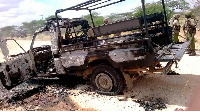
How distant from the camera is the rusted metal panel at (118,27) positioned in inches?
208

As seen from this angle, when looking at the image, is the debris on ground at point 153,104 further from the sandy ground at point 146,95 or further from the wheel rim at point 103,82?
the wheel rim at point 103,82

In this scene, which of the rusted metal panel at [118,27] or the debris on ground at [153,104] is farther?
the rusted metal panel at [118,27]

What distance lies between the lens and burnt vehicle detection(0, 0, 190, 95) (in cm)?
468

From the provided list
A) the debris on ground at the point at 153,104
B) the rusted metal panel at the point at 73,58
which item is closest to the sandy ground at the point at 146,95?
the debris on ground at the point at 153,104

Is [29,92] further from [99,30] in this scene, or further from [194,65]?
[194,65]

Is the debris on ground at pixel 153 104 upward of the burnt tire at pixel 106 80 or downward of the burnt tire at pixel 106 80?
downward

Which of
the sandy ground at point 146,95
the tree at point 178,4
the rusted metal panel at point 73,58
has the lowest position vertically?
the sandy ground at point 146,95

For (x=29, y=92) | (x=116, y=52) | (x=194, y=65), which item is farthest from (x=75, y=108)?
(x=194, y=65)

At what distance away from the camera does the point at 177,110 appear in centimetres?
418

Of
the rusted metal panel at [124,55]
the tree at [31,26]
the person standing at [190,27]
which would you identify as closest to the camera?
the rusted metal panel at [124,55]

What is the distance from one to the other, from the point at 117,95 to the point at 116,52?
1190mm

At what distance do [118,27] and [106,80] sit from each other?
1504 millimetres

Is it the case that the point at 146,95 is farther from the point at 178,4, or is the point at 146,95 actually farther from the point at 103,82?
the point at 178,4

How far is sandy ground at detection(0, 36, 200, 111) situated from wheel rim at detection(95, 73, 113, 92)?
22 centimetres
